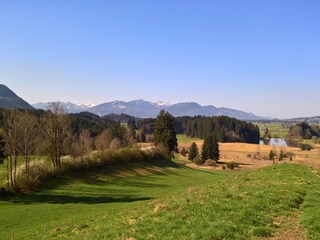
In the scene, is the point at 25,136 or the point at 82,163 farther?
the point at 82,163

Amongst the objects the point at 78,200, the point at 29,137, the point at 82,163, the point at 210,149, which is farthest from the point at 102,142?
the point at 78,200

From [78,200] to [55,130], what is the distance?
2132cm

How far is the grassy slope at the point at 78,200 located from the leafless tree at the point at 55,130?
16.9 ft

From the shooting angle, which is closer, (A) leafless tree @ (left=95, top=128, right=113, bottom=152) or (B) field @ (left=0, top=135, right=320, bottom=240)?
(B) field @ (left=0, top=135, right=320, bottom=240)

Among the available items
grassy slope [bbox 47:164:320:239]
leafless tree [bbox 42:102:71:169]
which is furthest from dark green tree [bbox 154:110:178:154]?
grassy slope [bbox 47:164:320:239]

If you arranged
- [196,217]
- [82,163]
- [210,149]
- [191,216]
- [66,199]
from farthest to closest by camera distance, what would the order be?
[210,149] < [82,163] < [66,199] < [191,216] < [196,217]

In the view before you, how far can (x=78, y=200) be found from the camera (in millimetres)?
38938

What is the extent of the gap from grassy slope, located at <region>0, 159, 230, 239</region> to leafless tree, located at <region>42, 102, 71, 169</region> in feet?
16.9

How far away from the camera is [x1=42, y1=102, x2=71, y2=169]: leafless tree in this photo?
183 ft

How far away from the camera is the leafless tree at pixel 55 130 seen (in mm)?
55656

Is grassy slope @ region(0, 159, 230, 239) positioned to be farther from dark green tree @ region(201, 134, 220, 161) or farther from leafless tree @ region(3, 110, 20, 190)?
dark green tree @ region(201, 134, 220, 161)

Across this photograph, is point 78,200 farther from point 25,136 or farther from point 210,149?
point 210,149

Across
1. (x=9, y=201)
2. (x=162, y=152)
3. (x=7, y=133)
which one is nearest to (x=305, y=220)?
(x=9, y=201)

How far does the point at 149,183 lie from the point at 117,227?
4259cm
